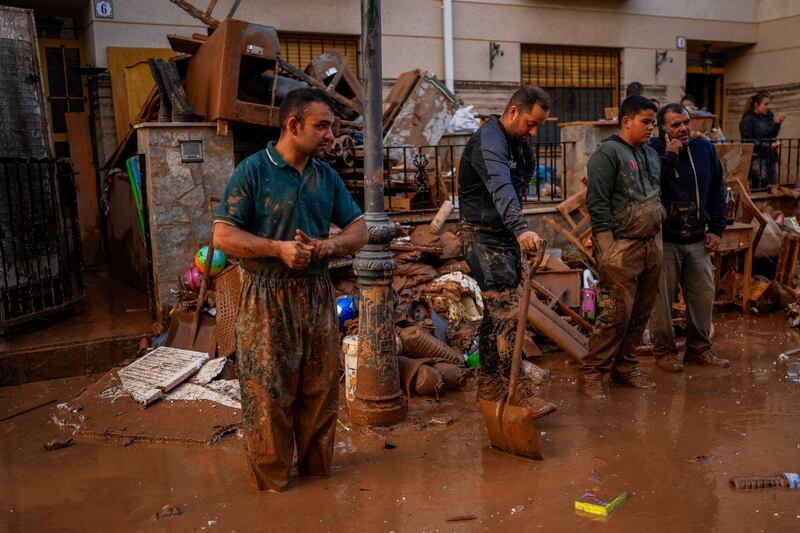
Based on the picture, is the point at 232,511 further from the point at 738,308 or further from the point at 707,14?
the point at 707,14

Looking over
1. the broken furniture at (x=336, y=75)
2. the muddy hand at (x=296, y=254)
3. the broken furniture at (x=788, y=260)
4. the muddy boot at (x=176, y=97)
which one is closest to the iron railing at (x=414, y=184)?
the broken furniture at (x=336, y=75)

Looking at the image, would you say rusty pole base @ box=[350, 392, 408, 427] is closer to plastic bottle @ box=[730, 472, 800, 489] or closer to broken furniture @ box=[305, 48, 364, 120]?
plastic bottle @ box=[730, 472, 800, 489]

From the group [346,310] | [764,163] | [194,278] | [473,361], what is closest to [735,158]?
[764,163]

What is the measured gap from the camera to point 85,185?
10.7 meters

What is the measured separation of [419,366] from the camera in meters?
5.81

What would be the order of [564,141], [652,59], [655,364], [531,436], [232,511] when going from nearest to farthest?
[232,511]
[531,436]
[655,364]
[564,141]
[652,59]

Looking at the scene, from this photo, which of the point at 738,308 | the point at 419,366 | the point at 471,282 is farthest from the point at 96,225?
the point at 738,308

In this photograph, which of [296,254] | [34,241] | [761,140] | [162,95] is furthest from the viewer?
[761,140]

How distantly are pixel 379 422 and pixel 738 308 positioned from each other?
5.34 metres

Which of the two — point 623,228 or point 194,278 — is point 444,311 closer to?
point 623,228

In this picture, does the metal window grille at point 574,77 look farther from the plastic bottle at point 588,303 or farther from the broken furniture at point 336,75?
the plastic bottle at point 588,303

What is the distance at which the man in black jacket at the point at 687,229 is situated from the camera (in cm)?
607

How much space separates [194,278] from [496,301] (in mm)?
3181

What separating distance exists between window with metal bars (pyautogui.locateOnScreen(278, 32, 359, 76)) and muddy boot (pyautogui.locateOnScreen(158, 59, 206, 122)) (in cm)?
462
